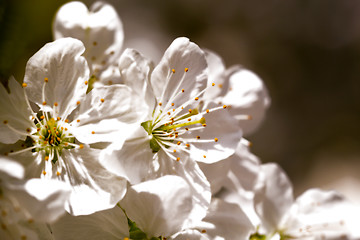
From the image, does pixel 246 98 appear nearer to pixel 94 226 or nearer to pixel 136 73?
pixel 136 73

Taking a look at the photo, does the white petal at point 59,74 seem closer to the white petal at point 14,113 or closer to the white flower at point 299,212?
the white petal at point 14,113

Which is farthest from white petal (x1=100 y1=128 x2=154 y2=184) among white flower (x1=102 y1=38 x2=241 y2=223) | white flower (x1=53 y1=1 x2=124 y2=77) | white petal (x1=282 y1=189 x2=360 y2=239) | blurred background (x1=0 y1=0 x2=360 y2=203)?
blurred background (x1=0 y1=0 x2=360 y2=203)

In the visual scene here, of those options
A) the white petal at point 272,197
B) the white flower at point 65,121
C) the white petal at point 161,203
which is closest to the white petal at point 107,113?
the white flower at point 65,121

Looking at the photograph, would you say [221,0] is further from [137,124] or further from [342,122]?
[137,124]

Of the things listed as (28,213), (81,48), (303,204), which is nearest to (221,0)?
(303,204)

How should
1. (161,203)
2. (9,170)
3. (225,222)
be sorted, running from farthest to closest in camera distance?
(225,222) < (161,203) < (9,170)

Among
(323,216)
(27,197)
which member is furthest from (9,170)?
(323,216)
